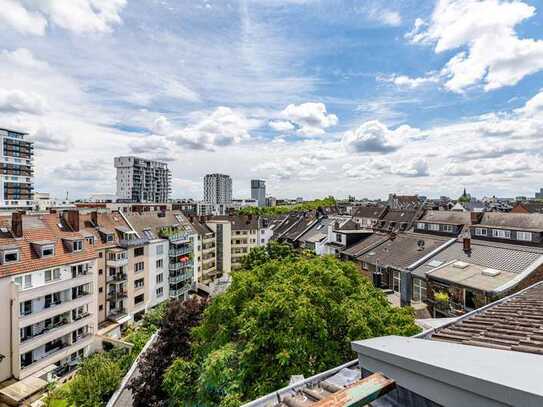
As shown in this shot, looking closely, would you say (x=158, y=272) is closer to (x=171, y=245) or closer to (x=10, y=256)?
(x=171, y=245)

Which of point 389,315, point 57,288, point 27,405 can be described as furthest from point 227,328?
point 57,288

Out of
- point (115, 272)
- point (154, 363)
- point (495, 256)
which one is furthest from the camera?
point (115, 272)

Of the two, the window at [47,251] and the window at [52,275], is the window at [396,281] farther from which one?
the window at [47,251]

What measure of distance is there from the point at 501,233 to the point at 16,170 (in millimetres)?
113871

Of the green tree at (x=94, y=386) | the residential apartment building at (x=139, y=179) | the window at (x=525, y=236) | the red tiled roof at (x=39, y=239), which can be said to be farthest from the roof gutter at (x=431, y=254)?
the residential apartment building at (x=139, y=179)

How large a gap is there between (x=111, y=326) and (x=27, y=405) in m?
12.5

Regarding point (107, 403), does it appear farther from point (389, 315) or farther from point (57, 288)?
point (389, 315)

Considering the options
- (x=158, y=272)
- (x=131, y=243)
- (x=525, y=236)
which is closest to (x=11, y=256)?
(x=131, y=243)

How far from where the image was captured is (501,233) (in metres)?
31.6

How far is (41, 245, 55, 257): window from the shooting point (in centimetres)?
2752

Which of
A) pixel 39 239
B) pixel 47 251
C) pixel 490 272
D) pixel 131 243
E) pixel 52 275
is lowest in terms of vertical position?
pixel 52 275

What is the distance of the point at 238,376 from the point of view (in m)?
10.8

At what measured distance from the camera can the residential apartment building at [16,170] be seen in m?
84.6

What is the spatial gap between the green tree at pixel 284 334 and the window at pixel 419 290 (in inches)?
525
